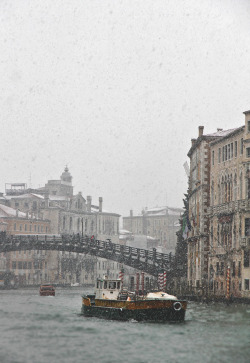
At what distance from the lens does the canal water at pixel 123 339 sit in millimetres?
25844

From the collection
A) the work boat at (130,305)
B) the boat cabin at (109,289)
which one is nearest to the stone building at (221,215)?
the boat cabin at (109,289)

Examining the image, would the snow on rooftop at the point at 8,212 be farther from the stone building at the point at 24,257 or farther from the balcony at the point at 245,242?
the balcony at the point at 245,242

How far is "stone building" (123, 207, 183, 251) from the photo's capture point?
150150 millimetres

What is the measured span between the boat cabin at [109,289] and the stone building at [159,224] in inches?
4208

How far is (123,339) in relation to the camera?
99.1 ft

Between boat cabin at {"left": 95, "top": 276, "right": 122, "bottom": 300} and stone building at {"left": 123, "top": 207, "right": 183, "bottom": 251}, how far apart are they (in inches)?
4208

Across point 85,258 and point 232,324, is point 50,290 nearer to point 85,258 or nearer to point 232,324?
point 232,324

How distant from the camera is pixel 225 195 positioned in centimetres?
5094

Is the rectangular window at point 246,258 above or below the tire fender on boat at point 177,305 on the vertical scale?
above

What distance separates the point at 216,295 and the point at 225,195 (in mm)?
6427

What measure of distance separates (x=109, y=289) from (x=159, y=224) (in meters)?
114

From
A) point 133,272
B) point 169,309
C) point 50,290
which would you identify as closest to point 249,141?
point 169,309

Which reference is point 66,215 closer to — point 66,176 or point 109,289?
point 66,176

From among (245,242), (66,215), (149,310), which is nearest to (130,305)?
(149,310)
